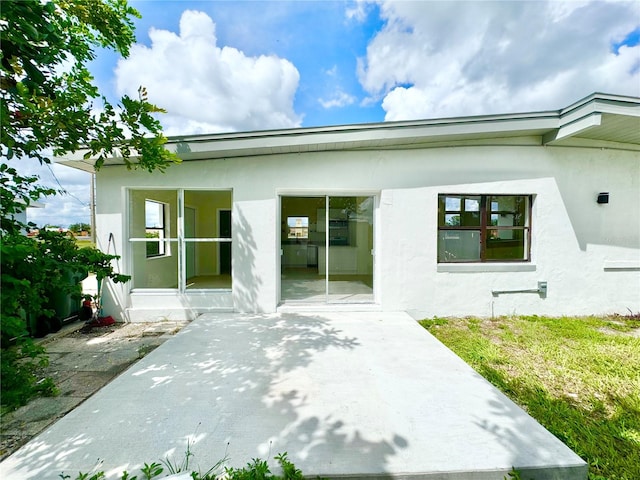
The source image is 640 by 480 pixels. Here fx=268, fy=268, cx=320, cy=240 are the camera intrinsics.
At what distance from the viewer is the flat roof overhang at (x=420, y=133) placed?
14.5ft

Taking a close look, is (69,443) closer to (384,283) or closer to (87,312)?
(87,312)

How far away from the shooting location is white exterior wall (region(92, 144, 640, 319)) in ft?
16.8

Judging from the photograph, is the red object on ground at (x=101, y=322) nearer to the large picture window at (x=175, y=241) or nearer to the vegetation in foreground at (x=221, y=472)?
the large picture window at (x=175, y=241)

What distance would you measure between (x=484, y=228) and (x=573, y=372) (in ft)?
9.55

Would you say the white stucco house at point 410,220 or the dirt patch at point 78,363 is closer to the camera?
the dirt patch at point 78,363

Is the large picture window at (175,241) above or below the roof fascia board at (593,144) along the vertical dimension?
below

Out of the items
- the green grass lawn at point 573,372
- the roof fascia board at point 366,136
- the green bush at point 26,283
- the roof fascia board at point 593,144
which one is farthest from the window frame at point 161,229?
the roof fascia board at point 593,144

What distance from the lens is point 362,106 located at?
29.7 ft

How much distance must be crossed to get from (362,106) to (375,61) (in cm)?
139

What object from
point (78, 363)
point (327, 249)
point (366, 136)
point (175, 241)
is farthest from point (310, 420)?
point (175, 241)

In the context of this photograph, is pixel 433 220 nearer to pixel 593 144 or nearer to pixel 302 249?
pixel 302 249

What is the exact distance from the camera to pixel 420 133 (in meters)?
4.80

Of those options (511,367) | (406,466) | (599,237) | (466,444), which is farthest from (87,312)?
(599,237)

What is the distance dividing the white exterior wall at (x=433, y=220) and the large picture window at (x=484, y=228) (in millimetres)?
197
